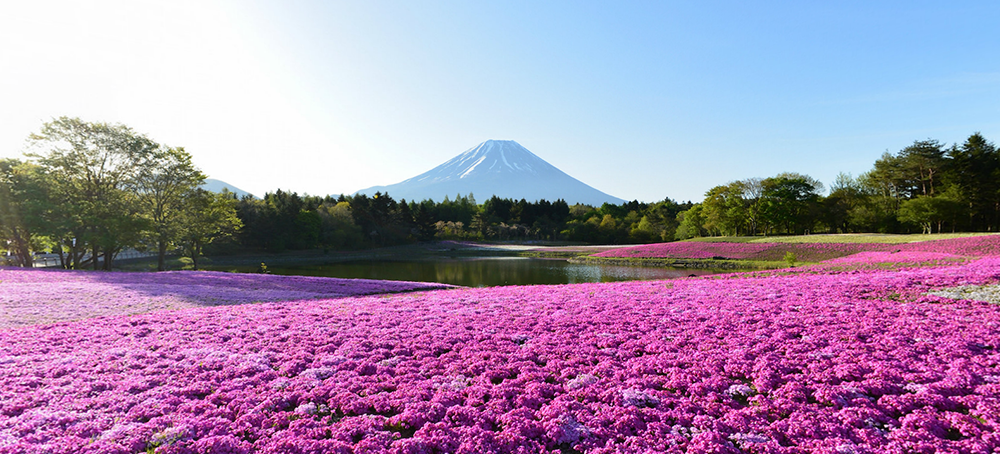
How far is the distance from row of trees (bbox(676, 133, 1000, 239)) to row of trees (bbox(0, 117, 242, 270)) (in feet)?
264

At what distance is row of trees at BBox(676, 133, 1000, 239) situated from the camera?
51844mm

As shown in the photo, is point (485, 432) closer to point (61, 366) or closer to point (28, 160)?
point (61, 366)

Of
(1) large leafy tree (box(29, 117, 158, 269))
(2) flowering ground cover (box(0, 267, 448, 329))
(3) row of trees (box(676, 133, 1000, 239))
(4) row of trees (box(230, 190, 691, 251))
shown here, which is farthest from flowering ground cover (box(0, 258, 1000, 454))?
(3) row of trees (box(676, 133, 1000, 239))

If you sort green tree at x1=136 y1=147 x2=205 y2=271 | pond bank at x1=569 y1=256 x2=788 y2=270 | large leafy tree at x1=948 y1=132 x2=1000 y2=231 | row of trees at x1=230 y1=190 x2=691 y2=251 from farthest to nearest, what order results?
row of trees at x1=230 y1=190 x2=691 y2=251 → large leafy tree at x1=948 y1=132 x2=1000 y2=231 → pond bank at x1=569 y1=256 x2=788 y2=270 → green tree at x1=136 y1=147 x2=205 y2=271

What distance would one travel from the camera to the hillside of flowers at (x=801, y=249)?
101ft

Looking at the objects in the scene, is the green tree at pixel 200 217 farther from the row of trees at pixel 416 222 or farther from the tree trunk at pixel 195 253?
the row of trees at pixel 416 222

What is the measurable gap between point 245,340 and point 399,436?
6.66 meters

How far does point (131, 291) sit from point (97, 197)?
22.6 metres

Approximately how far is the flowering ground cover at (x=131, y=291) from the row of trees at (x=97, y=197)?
16.6 feet

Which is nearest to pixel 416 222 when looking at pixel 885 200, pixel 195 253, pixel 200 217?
pixel 195 253

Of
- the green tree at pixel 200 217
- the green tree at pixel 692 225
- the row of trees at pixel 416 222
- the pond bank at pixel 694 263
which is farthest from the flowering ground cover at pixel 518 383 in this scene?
the green tree at pixel 692 225

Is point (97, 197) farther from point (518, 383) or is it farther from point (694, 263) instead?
point (694, 263)

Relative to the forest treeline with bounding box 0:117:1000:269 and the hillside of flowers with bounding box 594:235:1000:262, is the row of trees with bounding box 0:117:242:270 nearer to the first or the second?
the forest treeline with bounding box 0:117:1000:269

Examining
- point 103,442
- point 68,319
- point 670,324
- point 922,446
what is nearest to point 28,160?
point 68,319
